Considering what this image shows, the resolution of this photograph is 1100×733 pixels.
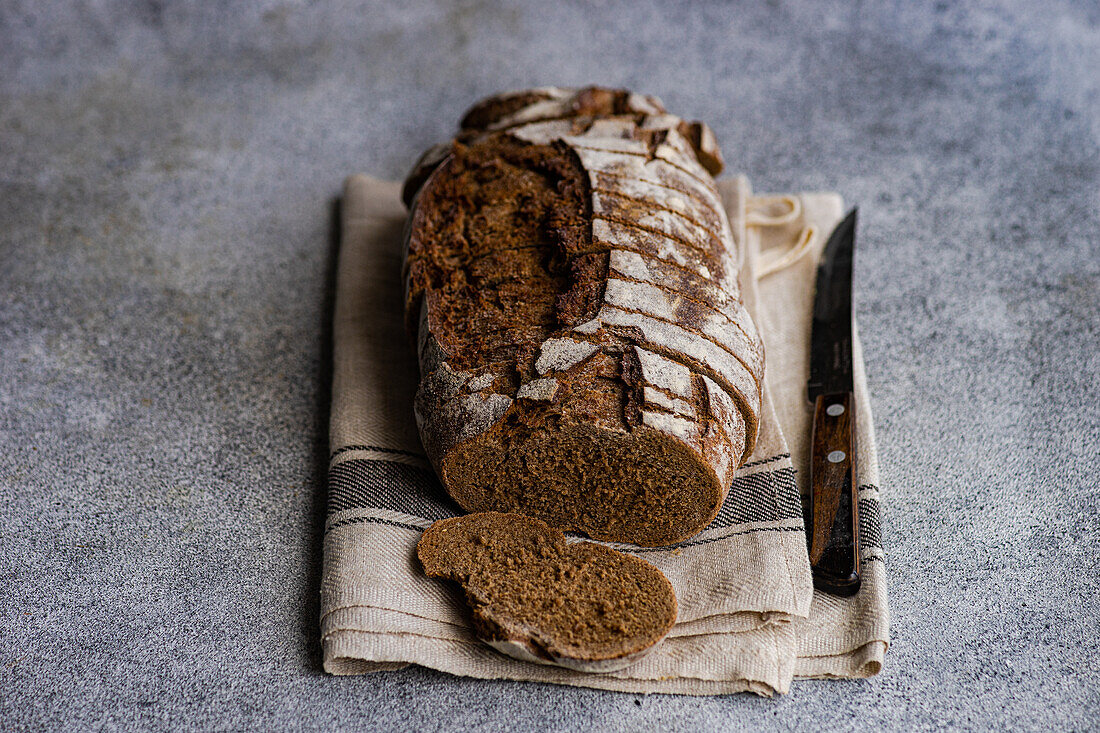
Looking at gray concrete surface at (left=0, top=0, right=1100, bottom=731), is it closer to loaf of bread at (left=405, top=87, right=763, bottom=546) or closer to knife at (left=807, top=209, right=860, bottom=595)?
knife at (left=807, top=209, right=860, bottom=595)

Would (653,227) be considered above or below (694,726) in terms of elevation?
above

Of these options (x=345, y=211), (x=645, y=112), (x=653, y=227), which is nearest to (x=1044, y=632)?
(x=653, y=227)

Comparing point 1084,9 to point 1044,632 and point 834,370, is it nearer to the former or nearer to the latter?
point 834,370

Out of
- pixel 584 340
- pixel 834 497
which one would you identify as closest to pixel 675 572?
pixel 834 497

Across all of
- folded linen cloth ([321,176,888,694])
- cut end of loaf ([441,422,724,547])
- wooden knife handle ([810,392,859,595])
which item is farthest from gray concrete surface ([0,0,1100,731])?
cut end of loaf ([441,422,724,547])

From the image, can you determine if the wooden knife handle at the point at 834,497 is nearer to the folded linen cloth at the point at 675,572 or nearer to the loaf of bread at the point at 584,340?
the folded linen cloth at the point at 675,572
